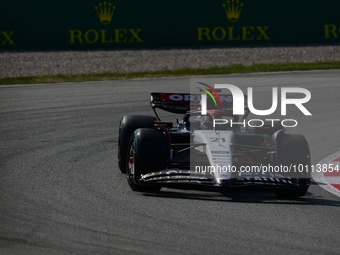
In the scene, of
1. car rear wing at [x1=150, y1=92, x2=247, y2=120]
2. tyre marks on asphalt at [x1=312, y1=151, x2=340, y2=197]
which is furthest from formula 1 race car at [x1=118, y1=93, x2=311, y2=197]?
tyre marks on asphalt at [x1=312, y1=151, x2=340, y2=197]

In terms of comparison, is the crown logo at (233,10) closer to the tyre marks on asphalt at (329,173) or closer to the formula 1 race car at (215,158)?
the tyre marks on asphalt at (329,173)

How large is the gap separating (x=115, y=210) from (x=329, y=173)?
3185 mm

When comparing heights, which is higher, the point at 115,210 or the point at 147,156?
the point at 147,156

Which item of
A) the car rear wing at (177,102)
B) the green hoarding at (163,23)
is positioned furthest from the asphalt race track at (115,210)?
the green hoarding at (163,23)

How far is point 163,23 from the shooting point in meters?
19.5

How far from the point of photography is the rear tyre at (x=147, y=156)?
19.2ft

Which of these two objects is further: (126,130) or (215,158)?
(126,130)

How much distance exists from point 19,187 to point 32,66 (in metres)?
11.4

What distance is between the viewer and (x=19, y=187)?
6219 mm

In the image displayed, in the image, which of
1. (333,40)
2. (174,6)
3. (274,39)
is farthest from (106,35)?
(333,40)

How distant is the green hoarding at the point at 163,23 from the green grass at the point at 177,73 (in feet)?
9.10

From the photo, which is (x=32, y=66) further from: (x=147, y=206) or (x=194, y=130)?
(x=147, y=206)

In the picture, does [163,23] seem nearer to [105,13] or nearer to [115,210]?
[105,13]

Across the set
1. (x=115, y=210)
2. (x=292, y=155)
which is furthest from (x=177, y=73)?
(x=115, y=210)
